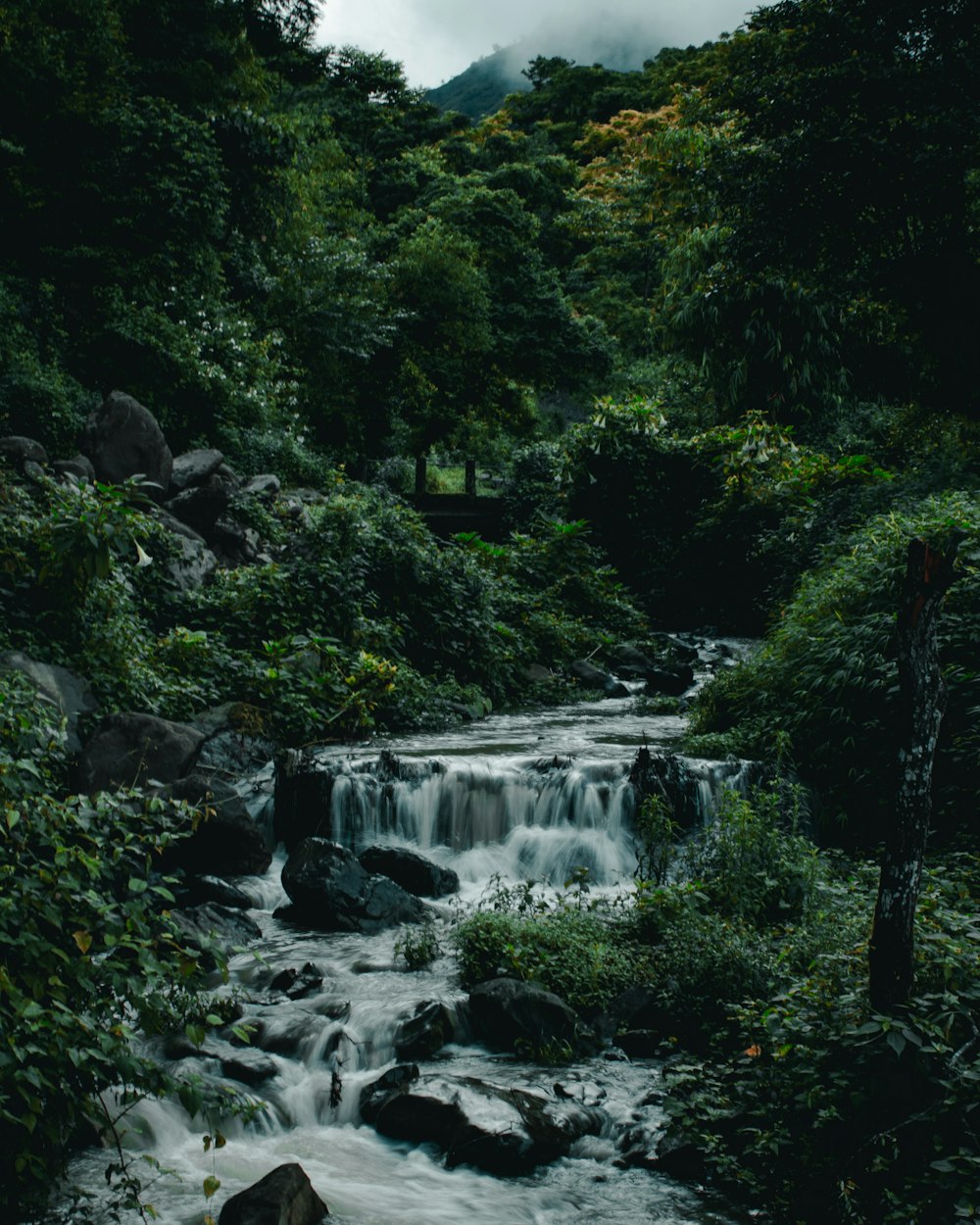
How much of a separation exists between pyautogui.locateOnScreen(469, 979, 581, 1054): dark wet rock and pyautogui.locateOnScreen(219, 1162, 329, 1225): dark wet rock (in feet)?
5.71

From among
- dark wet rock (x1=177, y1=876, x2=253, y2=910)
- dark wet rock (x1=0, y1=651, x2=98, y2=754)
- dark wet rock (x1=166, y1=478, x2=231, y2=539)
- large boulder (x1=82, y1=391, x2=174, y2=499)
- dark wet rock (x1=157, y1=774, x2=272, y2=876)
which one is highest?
large boulder (x1=82, y1=391, x2=174, y2=499)

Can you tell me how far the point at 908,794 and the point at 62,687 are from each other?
7.47 metres

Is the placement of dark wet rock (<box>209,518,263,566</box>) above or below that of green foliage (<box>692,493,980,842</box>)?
above

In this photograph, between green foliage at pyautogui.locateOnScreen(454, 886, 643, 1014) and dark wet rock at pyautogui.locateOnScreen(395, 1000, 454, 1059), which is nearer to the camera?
dark wet rock at pyautogui.locateOnScreen(395, 1000, 454, 1059)

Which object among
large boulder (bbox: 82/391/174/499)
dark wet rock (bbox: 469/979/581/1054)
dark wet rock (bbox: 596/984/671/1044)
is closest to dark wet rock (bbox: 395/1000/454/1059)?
dark wet rock (bbox: 469/979/581/1054)

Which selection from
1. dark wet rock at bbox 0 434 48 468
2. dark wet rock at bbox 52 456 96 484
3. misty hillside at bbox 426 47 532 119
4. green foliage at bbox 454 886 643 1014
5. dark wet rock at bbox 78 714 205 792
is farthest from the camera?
misty hillside at bbox 426 47 532 119

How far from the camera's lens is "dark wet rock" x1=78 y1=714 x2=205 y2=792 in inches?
335

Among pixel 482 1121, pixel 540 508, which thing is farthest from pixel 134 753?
pixel 540 508

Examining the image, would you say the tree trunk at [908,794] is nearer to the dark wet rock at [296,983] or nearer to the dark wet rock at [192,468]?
the dark wet rock at [296,983]

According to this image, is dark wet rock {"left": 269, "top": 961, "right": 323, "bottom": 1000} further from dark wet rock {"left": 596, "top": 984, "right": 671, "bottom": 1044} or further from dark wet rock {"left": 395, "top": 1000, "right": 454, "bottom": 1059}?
dark wet rock {"left": 596, "top": 984, "right": 671, "bottom": 1044}

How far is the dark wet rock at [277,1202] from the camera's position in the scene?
4008mm

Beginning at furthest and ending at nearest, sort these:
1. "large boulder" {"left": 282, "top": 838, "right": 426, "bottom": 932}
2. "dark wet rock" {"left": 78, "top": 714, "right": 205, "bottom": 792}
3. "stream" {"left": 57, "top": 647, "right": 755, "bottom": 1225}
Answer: "dark wet rock" {"left": 78, "top": 714, "right": 205, "bottom": 792} → "large boulder" {"left": 282, "top": 838, "right": 426, "bottom": 932} → "stream" {"left": 57, "top": 647, "right": 755, "bottom": 1225}

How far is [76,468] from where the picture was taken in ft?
43.9

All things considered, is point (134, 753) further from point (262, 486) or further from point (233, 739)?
point (262, 486)
